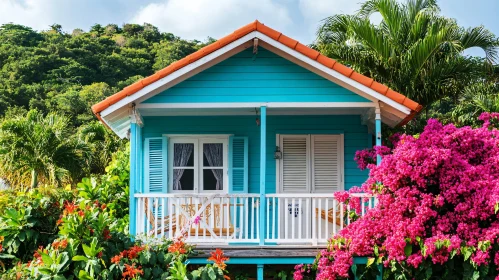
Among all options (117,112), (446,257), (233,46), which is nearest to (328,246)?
(446,257)

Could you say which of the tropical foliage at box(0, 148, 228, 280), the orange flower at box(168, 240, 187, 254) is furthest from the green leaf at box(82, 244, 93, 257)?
the orange flower at box(168, 240, 187, 254)

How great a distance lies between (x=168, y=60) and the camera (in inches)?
1567

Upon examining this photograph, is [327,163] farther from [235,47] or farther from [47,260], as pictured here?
[47,260]

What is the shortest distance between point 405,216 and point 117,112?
5.16 meters

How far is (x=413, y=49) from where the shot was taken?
14.1 m

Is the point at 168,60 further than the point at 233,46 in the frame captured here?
Yes

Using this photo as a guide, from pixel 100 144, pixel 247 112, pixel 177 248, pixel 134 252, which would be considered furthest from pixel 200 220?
pixel 100 144

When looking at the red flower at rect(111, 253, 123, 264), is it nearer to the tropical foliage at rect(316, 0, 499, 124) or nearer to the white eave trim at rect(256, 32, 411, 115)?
the white eave trim at rect(256, 32, 411, 115)

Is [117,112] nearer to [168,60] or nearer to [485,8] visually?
[485,8]

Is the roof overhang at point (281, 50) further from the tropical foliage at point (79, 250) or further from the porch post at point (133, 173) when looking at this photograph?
the tropical foliage at point (79, 250)

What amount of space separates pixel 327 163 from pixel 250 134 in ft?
5.63

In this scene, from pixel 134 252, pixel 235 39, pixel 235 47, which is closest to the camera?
pixel 134 252

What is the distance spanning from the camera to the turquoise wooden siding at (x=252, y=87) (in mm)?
9656

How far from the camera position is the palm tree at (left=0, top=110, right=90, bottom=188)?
59.2 feet
